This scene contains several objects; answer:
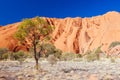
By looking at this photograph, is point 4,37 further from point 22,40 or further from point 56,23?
point 22,40

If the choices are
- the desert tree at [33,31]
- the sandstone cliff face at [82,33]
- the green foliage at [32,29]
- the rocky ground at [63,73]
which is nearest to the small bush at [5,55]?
the sandstone cliff face at [82,33]

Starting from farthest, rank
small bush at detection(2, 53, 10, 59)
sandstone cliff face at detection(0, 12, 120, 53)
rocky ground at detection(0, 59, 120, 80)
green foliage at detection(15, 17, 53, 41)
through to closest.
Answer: sandstone cliff face at detection(0, 12, 120, 53) < small bush at detection(2, 53, 10, 59) < green foliage at detection(15, 17, 53, 41) < rocky ground at detection(0, 59, 120, 80)

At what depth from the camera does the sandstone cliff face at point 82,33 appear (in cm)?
11288

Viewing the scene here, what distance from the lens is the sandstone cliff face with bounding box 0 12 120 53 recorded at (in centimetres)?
11288

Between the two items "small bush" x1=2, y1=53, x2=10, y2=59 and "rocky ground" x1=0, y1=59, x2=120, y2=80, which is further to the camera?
"small bush" x1=2, y1=53, x2=10, y2=59

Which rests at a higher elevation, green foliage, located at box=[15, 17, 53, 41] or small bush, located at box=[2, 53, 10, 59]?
small bush, located at box=[2, 53, 10, 59]

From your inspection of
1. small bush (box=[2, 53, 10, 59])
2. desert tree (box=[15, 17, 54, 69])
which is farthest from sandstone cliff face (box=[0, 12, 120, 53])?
desert tree (box=[15, 17, 54, 69])

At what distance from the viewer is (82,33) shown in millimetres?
121688

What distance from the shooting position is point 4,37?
123438 millimetres

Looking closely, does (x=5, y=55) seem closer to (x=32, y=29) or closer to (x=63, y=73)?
(x=32, y=29)

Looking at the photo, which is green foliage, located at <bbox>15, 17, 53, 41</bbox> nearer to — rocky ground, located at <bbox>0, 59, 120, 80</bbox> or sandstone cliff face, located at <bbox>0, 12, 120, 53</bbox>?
rocky ground, located at <bbox>0, 59, 120, 80</bbox>

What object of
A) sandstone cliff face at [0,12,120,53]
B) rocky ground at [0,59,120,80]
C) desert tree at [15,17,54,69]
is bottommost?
rocky ground at [0,59,120,80]

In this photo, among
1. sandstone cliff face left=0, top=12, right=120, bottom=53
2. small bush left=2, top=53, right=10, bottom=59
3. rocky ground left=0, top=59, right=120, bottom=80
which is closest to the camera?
rocky ground left=0, top=59, right=120, bottom=80

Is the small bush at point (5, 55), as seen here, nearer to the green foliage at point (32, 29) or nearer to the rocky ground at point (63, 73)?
the rocky ground at point (63, 73)
